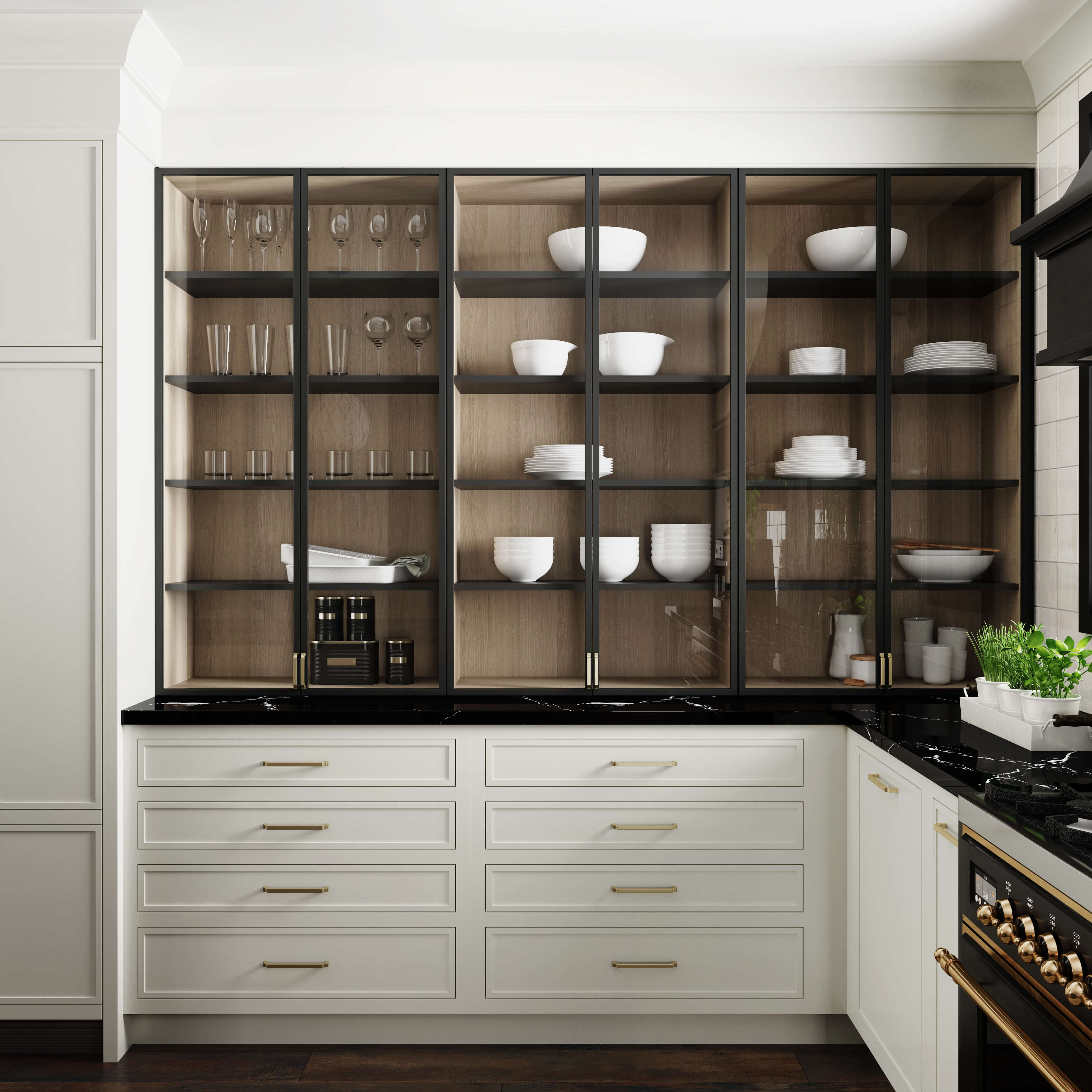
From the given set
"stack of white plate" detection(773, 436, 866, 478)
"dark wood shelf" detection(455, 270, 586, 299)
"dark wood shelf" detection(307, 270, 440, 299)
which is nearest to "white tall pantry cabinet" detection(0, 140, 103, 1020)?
"dark wood shelf" detection(307, 270, 440, 299)

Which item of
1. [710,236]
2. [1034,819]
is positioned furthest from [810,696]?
[710,236]

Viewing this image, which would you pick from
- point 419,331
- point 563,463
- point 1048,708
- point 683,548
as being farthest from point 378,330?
point 1048,708

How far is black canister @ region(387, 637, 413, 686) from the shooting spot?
2.63 metres

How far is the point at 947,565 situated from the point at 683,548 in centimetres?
79

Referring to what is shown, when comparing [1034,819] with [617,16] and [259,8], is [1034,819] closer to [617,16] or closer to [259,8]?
[617,16]

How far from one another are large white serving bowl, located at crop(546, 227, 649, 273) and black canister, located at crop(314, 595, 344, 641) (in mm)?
1253

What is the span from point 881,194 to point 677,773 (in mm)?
1808

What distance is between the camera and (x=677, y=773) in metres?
2.29

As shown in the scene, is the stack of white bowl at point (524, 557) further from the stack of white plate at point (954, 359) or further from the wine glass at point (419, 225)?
the stack of white plate at point (954, 359)

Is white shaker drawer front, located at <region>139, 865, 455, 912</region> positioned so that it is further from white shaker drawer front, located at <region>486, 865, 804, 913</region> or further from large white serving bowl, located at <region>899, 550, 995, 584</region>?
large white serving bowl, located at <region>899, 550, 995, 584</region>

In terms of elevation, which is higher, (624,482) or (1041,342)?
(1041,342)

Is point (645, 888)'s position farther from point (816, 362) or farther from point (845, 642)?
point (816, 362)

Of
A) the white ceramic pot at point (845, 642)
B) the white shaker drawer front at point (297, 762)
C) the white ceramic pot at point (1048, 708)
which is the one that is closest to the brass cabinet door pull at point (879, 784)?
the white ceramic pot at point (1048, 708)

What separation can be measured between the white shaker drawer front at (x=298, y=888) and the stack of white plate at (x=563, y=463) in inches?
46.2
